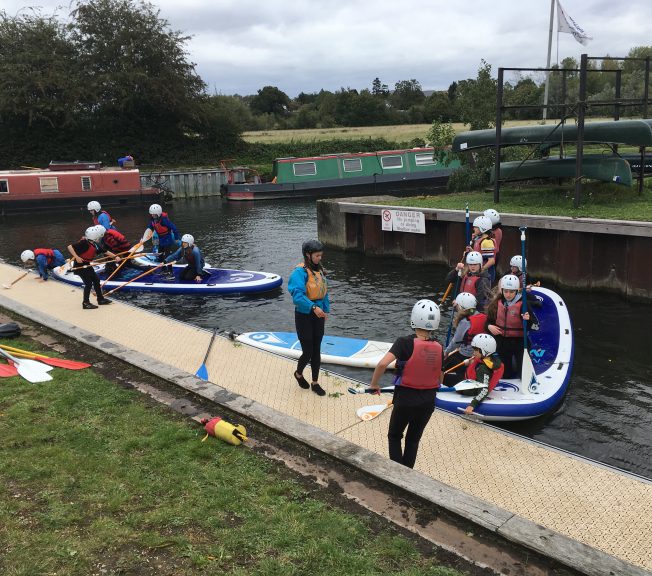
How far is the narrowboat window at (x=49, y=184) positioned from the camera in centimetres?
3428

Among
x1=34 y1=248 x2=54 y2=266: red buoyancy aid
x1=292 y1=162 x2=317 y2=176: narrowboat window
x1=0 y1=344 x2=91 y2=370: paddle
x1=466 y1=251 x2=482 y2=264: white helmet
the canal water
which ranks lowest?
the canal water

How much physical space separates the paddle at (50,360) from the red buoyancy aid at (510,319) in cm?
567

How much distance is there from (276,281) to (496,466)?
982 cm

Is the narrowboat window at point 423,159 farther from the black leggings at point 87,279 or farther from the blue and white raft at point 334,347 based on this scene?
the blue and white raft at point 334,347

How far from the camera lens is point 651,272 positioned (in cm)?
1252

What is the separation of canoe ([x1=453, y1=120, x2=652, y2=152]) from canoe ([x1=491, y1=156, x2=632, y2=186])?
0.58 meters

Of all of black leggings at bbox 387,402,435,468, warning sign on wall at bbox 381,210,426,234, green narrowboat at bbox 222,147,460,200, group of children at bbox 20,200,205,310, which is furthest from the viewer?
green narrowboat at bbox 222,147,460,200

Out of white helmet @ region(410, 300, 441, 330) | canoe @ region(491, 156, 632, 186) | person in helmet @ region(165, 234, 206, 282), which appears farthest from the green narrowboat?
white helmet @ region(410, 300, 441, 330)

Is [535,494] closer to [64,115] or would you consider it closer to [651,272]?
[651,272]

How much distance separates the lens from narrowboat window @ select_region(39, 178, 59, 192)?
34.3 meters

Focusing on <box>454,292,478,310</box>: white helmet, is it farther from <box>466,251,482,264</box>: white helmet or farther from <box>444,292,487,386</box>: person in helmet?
<box>466,251,482,264</box>: white helmet

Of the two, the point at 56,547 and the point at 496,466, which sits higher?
the point at 56,547

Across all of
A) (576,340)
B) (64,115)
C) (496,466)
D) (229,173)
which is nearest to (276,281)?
(576,340)

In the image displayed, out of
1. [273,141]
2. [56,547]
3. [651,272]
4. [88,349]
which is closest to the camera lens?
[56,547]
